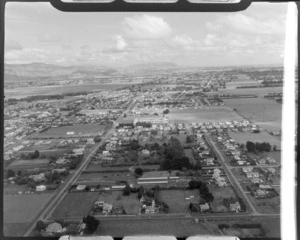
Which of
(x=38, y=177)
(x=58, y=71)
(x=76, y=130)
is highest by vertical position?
(x=58, y=71)

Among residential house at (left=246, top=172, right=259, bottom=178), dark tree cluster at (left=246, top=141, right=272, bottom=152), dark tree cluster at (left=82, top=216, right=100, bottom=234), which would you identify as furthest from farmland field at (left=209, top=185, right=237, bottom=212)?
dark tree cluster at (left=82, top=216, right=100, bottom=234)

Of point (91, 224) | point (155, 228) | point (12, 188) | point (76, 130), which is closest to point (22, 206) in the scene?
point (12, 188)

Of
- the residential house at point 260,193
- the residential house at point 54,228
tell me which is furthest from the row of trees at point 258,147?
the residential house at point 54,228

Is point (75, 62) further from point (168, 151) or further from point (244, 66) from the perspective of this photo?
point (244, 66)

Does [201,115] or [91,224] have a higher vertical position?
[201,115]

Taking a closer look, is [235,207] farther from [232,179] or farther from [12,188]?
[12,188]

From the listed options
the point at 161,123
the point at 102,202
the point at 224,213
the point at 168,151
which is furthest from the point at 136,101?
the point at 224,213
